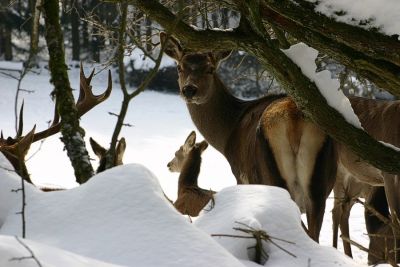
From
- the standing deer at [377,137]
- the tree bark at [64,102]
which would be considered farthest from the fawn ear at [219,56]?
the tree bark at [64,102]

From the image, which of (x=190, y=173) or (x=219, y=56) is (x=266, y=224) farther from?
(x=190, y=173)

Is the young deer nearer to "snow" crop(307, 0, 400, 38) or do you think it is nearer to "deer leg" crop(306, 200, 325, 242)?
"deer leg" crop(306, 200, 325, 242)

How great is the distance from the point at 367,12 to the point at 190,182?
5.54 meters

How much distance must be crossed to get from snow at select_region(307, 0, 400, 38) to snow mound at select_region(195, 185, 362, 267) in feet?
2.89

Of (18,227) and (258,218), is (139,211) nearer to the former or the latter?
(18,227)

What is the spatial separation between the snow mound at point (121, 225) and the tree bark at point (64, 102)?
1453 millimetres

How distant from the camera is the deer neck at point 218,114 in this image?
24.0 ft

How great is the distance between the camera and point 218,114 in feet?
24.1

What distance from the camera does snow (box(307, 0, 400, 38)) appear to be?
8.37ft

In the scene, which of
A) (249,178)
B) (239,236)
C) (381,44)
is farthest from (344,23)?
(249,178)

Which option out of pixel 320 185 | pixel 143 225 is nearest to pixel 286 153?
pixel 320 185

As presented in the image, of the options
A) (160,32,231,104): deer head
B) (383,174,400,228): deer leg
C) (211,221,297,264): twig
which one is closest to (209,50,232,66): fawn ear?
(160,32,231,104): deer head

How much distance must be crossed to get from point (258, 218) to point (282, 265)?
298 mm

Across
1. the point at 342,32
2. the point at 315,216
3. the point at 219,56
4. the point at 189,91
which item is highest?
the point at 342,32
